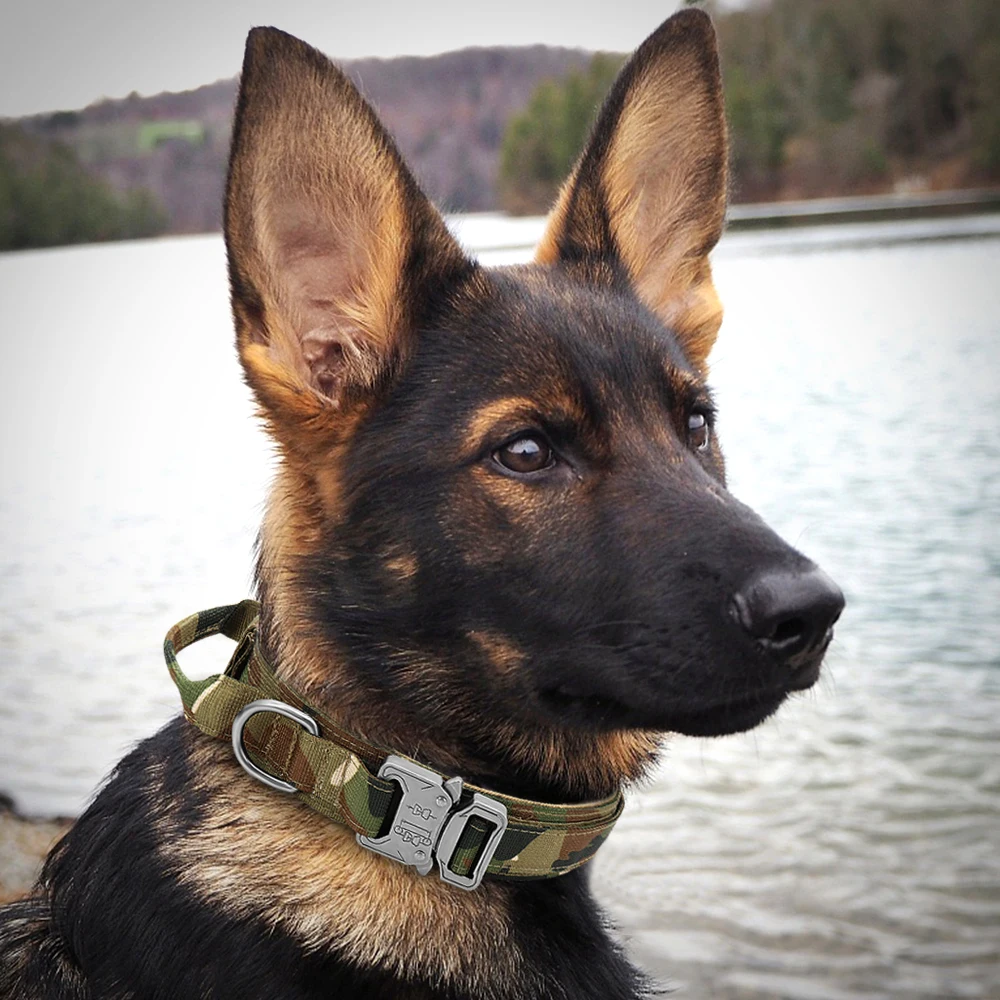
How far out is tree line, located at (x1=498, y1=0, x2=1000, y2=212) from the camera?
44.4ft

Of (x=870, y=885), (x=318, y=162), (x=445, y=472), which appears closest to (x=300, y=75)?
(x=318, y=162)

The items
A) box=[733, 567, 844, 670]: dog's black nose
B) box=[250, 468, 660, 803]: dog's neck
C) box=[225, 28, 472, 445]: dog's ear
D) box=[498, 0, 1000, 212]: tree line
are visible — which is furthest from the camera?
box=[498, 0, 1000, 212]: tree line

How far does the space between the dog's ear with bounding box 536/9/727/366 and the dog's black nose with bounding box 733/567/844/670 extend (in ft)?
4.21

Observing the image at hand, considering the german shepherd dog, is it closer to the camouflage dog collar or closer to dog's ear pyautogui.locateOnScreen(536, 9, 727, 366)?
the camouflage dog collar

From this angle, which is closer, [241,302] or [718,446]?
[241,302]

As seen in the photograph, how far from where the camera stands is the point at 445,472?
263cm

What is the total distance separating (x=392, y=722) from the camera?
8.84 ft

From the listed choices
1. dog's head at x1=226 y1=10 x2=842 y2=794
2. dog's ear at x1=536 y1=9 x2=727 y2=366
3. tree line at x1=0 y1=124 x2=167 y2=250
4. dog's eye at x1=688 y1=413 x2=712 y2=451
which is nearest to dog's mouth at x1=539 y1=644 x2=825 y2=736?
dog's head at x1=226 y1=10 x2=842 y2=794

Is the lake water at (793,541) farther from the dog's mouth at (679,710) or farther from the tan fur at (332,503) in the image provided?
the dog's mouth at (679,710)

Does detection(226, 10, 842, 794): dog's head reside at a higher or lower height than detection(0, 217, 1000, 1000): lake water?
higher

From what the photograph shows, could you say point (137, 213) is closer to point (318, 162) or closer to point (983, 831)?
point (318, 162)

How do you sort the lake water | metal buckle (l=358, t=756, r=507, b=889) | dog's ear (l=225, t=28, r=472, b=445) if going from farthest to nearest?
the lake water, dog's ear (l=225, t=28, r=472, b=445), metal buckle (l=358, t=756, r=507, b=889)

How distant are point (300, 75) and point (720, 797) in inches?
166

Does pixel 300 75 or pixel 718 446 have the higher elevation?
pixel 300 75
